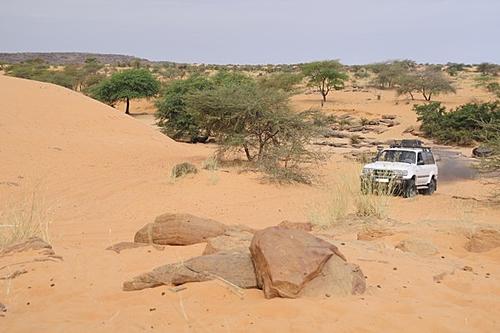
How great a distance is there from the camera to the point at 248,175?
1727 centimetres

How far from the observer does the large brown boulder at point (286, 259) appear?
4.97 m

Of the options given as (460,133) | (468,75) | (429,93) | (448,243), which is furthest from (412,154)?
(468,75)

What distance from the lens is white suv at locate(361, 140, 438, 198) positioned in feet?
50.7

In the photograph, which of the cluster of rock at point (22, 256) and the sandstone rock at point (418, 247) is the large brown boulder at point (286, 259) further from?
the cluster of rock at point (22, 256)

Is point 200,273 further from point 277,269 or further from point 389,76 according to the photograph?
point 389,76

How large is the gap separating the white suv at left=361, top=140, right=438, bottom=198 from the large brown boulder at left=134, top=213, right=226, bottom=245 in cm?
733

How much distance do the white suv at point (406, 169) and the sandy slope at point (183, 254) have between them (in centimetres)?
76

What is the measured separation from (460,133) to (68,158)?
22397 millimetres

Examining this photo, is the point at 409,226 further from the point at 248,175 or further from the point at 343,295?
the point at 248,175

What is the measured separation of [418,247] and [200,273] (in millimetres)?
3388

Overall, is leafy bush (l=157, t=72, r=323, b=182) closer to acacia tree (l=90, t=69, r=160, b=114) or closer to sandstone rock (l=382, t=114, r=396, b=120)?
sandstone rock (l=382, t=114, r=396, b=120)

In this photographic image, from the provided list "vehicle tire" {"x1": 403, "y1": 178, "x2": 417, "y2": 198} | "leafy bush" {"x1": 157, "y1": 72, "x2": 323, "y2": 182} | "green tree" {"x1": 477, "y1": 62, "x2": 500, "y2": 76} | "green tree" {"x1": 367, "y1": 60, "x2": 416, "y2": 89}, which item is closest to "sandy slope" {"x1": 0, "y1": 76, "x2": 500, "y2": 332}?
"vehicle tire" {"x1": 403, "y1": 178, "x2": 417, "y2": 198}

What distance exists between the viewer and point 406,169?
52.4 feet

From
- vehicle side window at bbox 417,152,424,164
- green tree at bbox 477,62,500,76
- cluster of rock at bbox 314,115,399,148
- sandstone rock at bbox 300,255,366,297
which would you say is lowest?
cluster of rock at bbox 314,115,399,148
